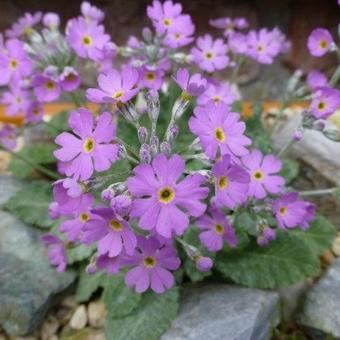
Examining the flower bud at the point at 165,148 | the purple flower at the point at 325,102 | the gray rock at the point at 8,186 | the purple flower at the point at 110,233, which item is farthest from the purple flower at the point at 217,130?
the gray rock at the point at 8,186

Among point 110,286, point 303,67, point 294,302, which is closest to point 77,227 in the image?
point 110,286

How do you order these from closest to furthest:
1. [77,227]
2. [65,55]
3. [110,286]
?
[77,227] < [110,286] < [65,55]

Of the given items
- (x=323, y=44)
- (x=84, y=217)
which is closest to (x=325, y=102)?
(x=323, y=44)

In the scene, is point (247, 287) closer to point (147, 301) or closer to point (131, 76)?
point (147, 301)

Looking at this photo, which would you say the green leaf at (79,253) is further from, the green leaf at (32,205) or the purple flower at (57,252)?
the green leaf at (32,205)

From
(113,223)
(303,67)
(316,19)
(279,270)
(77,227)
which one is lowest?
(279,270)

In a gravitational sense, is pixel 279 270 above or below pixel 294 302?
above

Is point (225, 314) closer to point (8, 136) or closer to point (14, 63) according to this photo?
point (14, 63)

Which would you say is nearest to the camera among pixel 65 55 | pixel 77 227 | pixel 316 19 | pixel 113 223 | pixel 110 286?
pixel 113 223

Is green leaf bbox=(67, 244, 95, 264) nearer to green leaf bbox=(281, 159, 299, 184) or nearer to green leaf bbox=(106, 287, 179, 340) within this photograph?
green leaf bbox=(106, 287, 179, 340)
